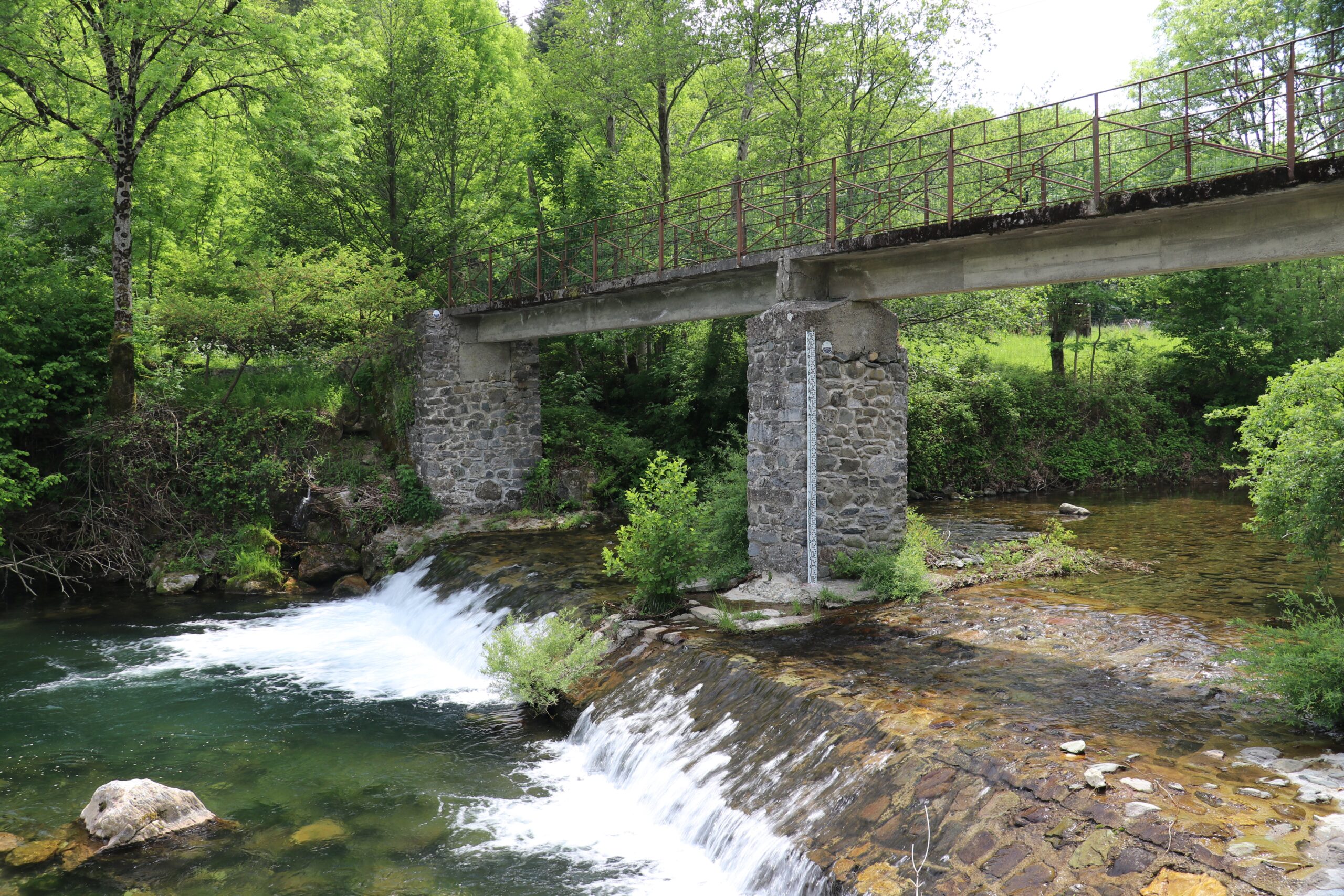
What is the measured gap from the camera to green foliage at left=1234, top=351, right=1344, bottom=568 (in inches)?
349

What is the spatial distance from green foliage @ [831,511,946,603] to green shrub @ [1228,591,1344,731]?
174 inches

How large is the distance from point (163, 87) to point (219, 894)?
50.1ft

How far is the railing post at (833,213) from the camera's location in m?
11.7

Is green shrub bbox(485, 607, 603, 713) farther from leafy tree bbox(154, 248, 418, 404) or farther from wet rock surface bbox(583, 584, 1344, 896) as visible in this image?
leafy tree bbox(154, 248, 418, 404)

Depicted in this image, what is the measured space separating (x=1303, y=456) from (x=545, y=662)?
824 cm

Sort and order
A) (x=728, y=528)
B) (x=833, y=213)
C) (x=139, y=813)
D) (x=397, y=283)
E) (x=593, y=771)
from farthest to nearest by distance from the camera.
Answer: (x=397, y=283), (x=728, y=528), (x=833, y=213), (x=593, y=771), (x=139, y=813)

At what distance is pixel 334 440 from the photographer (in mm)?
20766

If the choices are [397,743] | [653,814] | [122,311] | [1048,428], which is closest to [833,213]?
[653,814]

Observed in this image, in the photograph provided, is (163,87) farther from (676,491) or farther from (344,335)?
(676,491)

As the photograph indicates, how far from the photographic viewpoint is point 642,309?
1630cm

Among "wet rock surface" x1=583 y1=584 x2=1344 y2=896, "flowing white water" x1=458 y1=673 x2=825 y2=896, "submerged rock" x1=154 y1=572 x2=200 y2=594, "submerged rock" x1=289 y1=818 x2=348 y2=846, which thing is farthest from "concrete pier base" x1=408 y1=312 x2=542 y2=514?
"submerged rock" x1=289 y1=818 x2=348 y2=846

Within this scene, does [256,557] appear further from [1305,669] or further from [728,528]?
[1305,669]

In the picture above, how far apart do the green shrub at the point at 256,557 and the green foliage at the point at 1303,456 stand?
16282 millimetres

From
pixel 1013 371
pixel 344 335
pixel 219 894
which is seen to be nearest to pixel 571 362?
pixel 344 335
